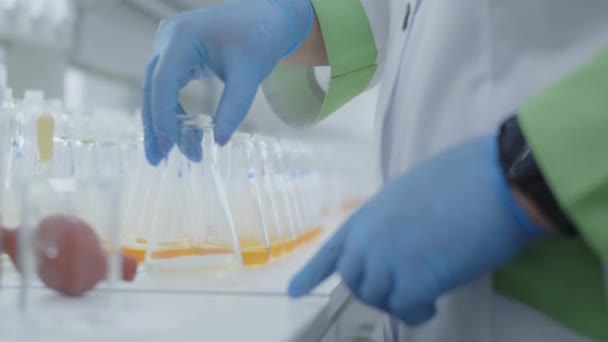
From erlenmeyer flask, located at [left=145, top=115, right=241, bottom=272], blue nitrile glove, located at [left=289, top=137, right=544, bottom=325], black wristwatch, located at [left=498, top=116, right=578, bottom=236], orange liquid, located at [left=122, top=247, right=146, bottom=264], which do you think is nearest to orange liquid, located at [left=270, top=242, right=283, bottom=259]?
erlenmeyer flask, located at [left=145, top=115, right=241, bottom=272]

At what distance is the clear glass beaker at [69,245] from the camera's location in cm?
66

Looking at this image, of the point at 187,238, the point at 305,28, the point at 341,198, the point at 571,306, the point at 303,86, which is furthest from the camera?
the point at 341,198

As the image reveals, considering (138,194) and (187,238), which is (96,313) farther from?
(138,194)

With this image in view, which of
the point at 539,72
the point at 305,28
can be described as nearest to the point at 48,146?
the point at 305,28

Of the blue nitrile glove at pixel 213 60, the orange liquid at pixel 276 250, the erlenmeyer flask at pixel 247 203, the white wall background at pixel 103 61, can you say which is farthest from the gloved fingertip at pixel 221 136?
the white wall background at pixel 103 61

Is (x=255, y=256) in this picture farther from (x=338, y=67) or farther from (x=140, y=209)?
(x=338, y=67)

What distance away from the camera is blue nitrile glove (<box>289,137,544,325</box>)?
53 centimetres

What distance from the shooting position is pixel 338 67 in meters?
1.06

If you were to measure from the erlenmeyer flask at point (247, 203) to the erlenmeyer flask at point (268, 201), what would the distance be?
30 millimetres

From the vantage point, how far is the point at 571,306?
0.60 meters

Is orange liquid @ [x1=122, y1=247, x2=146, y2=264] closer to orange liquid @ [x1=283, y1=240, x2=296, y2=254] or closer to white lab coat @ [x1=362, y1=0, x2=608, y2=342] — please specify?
orange liquid @ [x1=283, y1=240, x2=296, y2=254]

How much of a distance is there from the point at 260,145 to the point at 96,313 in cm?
54

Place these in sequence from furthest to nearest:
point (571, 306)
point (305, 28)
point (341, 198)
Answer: point (341, 198) → point (305, 28) → point (571, 306)

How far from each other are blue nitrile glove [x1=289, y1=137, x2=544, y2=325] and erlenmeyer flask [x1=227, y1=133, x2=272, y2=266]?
419mm
